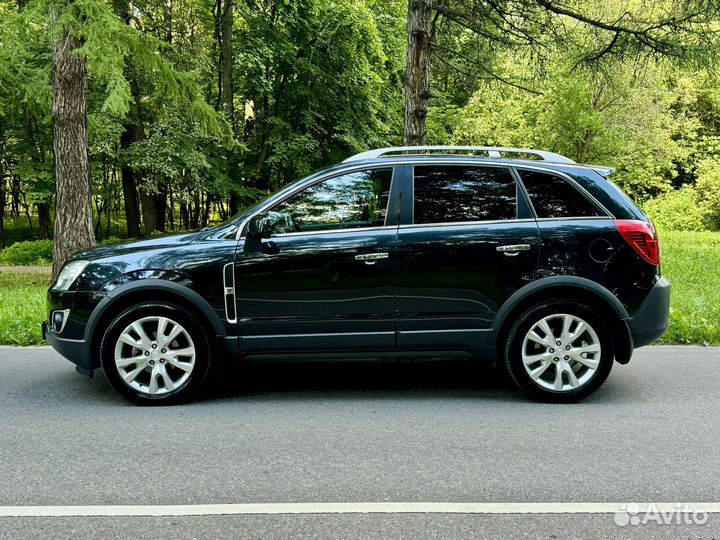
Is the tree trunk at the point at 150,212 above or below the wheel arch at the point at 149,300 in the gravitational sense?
above

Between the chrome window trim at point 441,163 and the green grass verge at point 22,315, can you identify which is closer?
the chrome window trim at point 441,163

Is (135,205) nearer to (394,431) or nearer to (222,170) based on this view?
(222,170)

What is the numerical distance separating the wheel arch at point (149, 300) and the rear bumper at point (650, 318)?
3168 mm

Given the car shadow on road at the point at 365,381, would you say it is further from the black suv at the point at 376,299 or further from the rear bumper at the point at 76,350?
the rear bumper at the point at 76,350

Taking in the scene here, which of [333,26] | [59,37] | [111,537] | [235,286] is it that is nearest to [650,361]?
[235,286]

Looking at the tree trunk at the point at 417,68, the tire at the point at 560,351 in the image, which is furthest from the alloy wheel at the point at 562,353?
the tree trunk at the point at 417,68

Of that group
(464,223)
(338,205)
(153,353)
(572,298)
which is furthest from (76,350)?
(572,298)

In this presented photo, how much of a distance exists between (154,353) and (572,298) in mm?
3225

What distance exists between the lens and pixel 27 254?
70.3 ft

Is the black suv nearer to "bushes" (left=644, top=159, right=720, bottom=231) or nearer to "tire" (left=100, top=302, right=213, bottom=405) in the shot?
"tire" (left=100, top=302, right=213, bottom=405)

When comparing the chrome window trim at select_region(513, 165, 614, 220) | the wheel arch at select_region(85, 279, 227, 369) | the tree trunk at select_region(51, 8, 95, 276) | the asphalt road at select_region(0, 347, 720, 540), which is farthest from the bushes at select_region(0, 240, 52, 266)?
the chrome window trim at select_region(513, 165, 614, 220)

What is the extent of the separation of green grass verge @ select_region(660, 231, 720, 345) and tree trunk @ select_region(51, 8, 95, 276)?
9.29 meters

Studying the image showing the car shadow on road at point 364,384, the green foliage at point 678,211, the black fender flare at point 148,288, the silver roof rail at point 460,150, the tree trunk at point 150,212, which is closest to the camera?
the black fender flare at point 148,288

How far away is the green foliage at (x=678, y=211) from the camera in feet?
109
